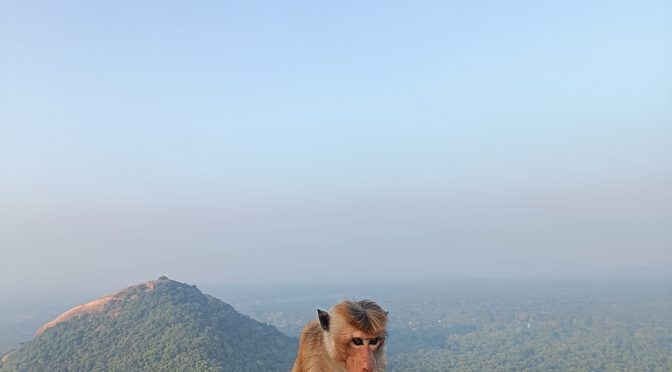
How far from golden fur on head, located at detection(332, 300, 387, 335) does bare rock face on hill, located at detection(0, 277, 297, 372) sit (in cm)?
4429

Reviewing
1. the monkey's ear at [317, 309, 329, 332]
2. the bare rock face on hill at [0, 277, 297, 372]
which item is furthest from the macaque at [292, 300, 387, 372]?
the bare rock face on hill at [0, 277, 297, 372]

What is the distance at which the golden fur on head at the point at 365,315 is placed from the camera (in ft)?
15.2

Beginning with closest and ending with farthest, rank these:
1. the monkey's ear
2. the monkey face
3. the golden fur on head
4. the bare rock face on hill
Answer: the monkey face < the golden fur on head < the monkey's ear < the bare rock face on hill

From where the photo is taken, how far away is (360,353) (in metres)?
4.59

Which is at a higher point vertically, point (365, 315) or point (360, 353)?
point (365, 315)

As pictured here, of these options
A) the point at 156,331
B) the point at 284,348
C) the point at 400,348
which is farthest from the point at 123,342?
the point at 400,348

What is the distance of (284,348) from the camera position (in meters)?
57.5

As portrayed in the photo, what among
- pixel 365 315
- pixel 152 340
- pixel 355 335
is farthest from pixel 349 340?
pixel 152 340

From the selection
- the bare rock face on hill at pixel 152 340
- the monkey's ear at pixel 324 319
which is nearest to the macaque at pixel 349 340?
the monkey's ear at pixel 324 319

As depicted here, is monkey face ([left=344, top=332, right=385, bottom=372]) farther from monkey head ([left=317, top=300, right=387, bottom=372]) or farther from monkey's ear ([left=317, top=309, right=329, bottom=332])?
monkey's ear ([left=317, top=309, right=329, bottom=332])

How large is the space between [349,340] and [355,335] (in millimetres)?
85

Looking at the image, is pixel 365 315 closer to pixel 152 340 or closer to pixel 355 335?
pixel 355 335

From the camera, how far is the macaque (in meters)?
4.60

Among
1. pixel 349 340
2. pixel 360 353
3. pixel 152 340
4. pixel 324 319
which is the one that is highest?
pixel 324 319
